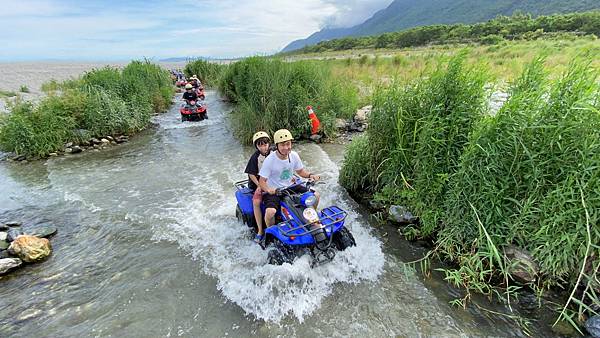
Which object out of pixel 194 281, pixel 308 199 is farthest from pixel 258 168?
pixel 194 281

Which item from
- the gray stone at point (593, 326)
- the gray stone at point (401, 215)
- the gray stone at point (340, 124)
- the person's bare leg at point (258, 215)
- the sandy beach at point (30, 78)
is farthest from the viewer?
the sandy beach at point (30, 78)

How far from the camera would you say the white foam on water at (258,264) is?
13.6ft

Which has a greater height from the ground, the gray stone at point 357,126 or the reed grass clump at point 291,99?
the reed grass clump at point 291,99

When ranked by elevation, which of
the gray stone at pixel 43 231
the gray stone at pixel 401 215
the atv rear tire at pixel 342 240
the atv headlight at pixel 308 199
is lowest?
the gray stone at pixel 43 231

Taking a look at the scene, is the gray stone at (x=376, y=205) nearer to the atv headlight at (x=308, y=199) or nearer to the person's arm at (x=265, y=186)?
the atv headlight at (x=308, y=199)

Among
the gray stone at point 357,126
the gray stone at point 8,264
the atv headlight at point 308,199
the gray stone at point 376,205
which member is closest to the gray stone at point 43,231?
the gray stone at point 8,264

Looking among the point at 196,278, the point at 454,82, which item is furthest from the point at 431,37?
the point at 196,278

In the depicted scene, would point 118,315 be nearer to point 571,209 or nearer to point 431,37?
point 571,209

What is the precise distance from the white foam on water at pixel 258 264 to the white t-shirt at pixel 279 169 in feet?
3.91

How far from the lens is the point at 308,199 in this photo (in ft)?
15.5

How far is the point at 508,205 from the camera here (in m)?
4.20

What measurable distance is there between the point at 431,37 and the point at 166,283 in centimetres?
5149

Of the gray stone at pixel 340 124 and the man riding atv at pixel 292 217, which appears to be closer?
the man riding atv at pixel 292 217

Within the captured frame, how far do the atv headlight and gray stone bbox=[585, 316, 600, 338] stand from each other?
11.4ft
